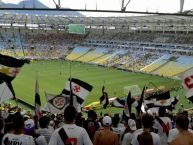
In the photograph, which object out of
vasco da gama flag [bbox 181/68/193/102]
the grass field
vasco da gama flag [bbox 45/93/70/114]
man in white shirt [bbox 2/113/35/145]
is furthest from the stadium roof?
man in white shirt [bbox 2/113/35/145]

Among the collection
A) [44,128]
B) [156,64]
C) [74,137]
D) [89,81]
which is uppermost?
[74,137]

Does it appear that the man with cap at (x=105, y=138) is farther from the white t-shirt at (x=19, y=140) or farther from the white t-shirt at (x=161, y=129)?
the white t-shirt at (x=161, y=129)

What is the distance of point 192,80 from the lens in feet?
29.0

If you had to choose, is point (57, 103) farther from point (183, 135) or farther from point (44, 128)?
point (183, 135)

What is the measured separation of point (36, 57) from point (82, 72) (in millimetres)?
23146

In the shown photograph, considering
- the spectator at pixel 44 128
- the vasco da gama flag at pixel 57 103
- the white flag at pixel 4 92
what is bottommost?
the vasco da gama flag at pixel 57 103

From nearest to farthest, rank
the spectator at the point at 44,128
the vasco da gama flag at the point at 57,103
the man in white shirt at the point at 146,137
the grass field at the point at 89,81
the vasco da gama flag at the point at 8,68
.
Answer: the man in white shirt at the point at 146,137 → the spectator at the point at 44,128 → the vasco da gama flag at the point at 8,68 → the vasco da gama flag at the point at 57,103 → the grass field at the point at 89,81

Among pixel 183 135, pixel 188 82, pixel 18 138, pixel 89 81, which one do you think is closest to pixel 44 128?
pixel 18 138

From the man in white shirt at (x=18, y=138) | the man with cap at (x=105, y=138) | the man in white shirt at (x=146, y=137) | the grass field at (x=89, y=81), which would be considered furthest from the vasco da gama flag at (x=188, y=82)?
the grass field at (x=89, y=81)

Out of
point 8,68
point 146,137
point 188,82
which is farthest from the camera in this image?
point 8,68

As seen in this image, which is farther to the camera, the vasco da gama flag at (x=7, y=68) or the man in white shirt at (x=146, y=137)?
the vasco da gama flag at (x=7, y=68)

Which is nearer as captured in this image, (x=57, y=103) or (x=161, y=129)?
(x=161, y=129)

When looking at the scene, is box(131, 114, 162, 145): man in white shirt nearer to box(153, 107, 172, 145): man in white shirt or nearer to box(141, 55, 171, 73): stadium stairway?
box(153, 107, 172, 145): man in white shirt

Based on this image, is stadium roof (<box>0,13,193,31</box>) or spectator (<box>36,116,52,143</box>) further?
stadium roof (<box>0,13,193,31</box>)
